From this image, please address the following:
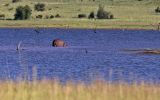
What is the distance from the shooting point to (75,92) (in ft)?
55.0

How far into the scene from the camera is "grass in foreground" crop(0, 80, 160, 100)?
637 inches

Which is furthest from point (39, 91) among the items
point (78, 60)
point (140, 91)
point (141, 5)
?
point (141, 5)

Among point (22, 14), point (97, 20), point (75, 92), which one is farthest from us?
point (97, 20)

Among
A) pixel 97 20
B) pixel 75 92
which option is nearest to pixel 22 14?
pixel 97 20

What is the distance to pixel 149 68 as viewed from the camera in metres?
43.6

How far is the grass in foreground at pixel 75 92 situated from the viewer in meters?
16.2

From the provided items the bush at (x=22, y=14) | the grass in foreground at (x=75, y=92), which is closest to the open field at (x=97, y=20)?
the bush at (x=22, y=14)

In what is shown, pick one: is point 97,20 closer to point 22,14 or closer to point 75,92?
point 22,14

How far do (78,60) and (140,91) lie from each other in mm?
32582

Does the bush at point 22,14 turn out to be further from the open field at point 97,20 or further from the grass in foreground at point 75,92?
the grass in foreground at point 75,92

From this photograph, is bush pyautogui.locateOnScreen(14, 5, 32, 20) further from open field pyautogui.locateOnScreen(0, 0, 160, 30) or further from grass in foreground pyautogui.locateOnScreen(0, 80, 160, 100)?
grass in foreground pyautogui.locateOnScreen(0, 80, 160, 100)

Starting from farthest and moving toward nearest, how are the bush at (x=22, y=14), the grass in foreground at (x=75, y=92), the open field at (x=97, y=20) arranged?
the bush at (x=22, y=14)
the open field at (x=97, y=20)
the grass in foreground at (x=75, y=92)

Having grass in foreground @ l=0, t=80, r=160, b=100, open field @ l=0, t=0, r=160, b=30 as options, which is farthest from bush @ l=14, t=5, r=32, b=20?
grass in foreground @ l=0, t=80, r=160, b=100

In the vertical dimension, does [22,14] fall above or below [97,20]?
above
